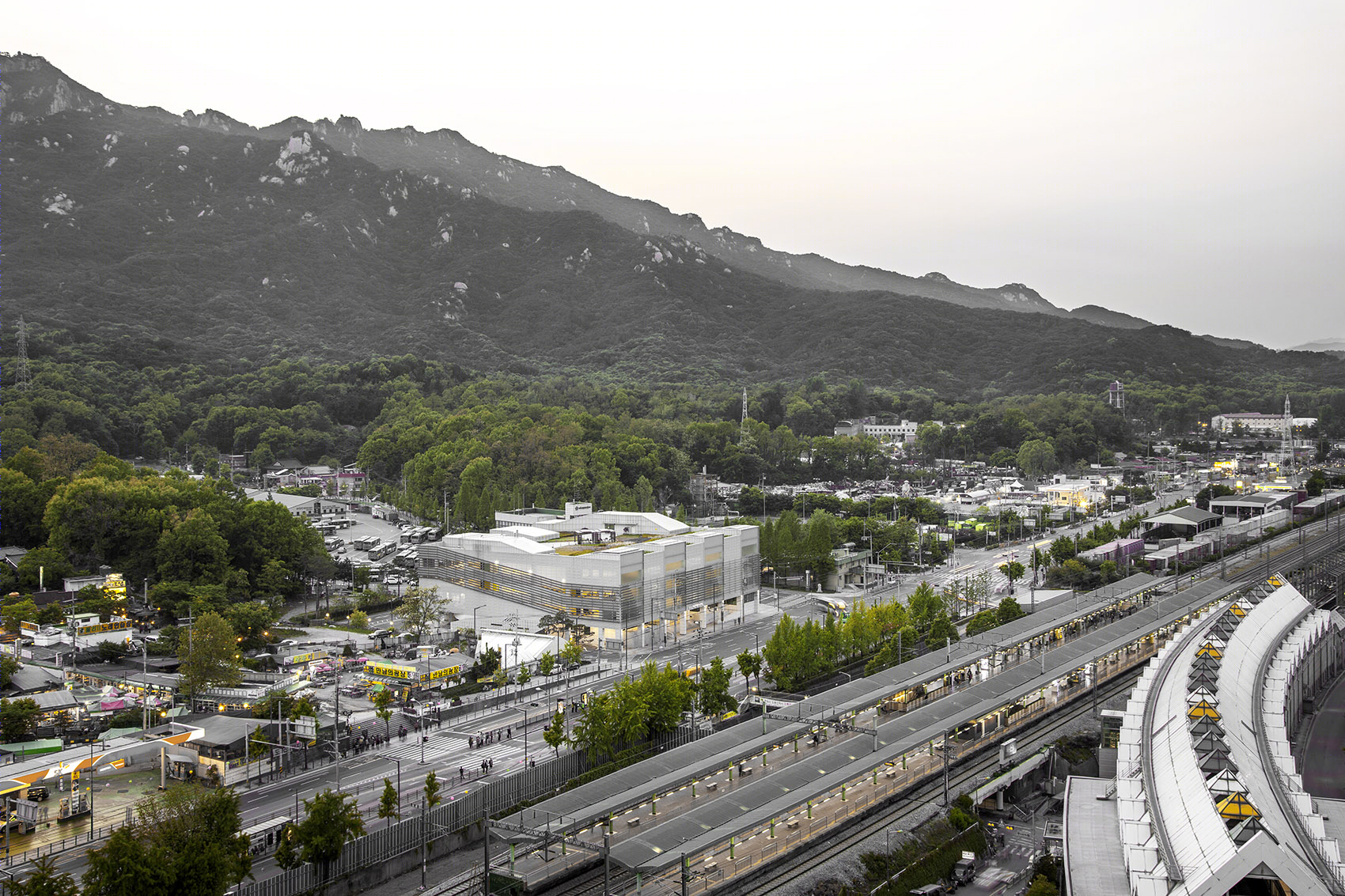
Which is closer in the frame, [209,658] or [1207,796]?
[1207,796]

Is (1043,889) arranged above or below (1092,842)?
below

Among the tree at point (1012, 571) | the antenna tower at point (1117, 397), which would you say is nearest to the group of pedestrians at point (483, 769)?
the tree at point (1012, 571)

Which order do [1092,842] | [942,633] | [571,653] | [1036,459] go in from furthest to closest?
1. [1036,459]
2. [942,633]
3. [571,653]
4. [1092,842]

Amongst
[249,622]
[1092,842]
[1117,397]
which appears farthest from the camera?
[1117,397]

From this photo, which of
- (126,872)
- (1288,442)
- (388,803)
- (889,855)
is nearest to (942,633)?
(889,855)

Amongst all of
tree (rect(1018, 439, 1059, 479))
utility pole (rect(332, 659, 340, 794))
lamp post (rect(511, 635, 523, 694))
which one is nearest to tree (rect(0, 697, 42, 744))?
utility pole (rect(332, 659, 340, 794))

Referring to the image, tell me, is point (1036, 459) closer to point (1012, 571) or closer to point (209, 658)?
point (1012, 571)

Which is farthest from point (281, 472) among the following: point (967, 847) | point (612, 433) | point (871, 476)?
point (967, 847)

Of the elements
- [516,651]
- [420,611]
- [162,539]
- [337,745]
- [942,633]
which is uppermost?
[162,539]
